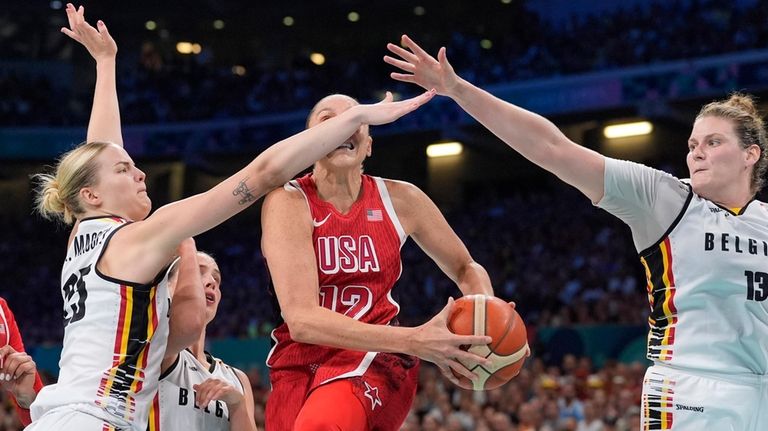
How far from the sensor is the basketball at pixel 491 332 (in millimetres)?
4004

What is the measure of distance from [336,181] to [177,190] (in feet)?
90.4

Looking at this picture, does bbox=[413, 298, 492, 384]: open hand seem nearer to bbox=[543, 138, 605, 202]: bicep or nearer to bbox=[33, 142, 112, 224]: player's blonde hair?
bbox=[543, 138, 605, 202]: bicep

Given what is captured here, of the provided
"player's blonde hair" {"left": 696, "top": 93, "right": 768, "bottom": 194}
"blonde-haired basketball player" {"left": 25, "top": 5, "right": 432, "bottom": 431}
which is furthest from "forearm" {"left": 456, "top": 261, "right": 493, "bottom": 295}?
"player's blonde hair" {"left": 696, "top": 93, "right": 768, "bottom": 194}

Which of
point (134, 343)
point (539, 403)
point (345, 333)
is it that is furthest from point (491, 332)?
point (539, 403)

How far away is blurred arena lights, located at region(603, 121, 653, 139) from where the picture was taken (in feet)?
82.6

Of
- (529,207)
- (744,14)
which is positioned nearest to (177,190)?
(529,207)

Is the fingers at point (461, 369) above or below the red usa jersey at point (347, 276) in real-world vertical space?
below

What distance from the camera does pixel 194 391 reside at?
4.85 metres

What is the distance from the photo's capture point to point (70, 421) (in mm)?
3805

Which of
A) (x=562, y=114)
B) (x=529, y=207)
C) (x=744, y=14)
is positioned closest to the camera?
(x=744, y=14)

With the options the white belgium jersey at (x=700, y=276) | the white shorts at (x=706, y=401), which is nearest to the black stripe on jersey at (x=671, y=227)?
the white belgium jersey at (x=700, y=276)

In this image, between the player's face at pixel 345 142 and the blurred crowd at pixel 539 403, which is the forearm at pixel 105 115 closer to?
the player's face at pixel 345 142

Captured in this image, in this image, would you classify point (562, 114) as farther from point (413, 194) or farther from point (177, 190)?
point (413, 194)

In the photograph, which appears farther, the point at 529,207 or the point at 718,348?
the point at 529,207
